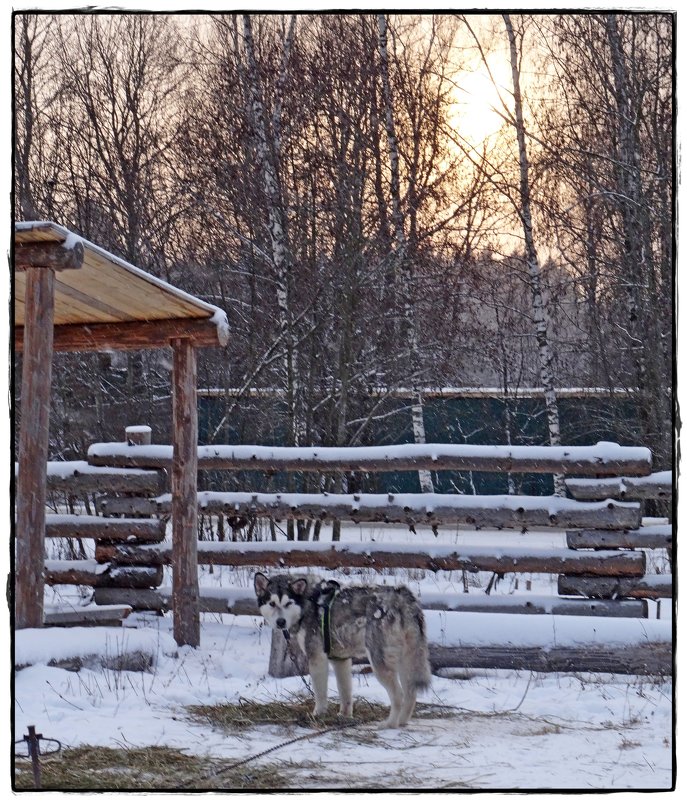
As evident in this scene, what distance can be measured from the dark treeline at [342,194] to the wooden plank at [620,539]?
3504 mm

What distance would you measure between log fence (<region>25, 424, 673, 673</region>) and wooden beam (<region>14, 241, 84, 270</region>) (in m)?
2.98

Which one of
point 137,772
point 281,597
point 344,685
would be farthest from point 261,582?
point 137,772

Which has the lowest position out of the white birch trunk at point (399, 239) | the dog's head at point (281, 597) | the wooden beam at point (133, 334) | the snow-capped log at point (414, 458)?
the dog's head at point (281, 597)

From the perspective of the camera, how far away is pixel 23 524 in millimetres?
6336

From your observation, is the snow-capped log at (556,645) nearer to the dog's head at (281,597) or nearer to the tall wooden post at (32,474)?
the dog's head at (281,597)

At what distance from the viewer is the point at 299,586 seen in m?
6.21

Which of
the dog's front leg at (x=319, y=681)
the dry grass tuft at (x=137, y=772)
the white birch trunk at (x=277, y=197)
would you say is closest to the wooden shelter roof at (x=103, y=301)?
the dog's front leg at (x=319, y=681)

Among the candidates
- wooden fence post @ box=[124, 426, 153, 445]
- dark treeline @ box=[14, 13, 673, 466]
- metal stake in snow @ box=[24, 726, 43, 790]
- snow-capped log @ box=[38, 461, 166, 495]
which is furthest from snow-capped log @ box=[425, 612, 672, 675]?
dark treeline @ box=[14, 13, 673, 466]

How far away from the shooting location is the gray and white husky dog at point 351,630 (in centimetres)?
602

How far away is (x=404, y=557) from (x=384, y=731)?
3647mm

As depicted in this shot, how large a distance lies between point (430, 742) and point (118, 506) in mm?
5407

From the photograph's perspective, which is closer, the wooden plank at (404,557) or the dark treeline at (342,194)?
the wooden plank at (404,557)

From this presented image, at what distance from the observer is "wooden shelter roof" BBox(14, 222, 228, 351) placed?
6316 mm

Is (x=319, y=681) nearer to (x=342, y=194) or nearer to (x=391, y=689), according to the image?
(x=391, y=689)
